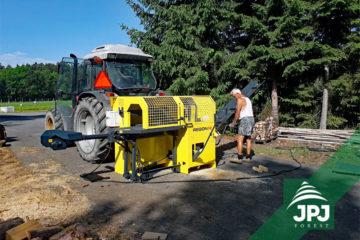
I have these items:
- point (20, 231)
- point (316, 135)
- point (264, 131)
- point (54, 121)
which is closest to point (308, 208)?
point (20, 231)

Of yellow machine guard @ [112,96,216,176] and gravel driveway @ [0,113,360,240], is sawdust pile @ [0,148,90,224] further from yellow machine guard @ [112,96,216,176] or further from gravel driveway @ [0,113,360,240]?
yellow machine guard @ [112,96,216,176]

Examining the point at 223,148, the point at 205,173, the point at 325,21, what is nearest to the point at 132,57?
the point at 205,173

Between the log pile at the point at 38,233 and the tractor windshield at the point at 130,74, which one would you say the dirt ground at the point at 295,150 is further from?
the log pile at the point at 38,233

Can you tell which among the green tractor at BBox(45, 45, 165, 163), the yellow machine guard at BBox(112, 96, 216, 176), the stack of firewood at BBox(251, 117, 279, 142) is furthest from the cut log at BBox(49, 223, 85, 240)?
the stack of firewood at BBox(251, 117, 279, 142)

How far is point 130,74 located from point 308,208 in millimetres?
4936

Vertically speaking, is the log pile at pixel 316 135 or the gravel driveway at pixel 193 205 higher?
the log pile at pixel 316 135

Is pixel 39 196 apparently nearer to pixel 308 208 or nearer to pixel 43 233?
pixel 43 233

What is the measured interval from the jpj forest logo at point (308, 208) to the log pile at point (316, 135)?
4.64m

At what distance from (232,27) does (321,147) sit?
18.7ft

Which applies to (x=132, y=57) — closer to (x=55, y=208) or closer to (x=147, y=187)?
(x=147, y=187)

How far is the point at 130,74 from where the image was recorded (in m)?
6.77

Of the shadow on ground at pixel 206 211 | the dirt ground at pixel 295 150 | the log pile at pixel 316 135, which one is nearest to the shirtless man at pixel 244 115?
the dirt ground at pixel 295 150

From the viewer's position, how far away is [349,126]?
1069 centimetres

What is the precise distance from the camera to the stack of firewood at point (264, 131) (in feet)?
29.5
